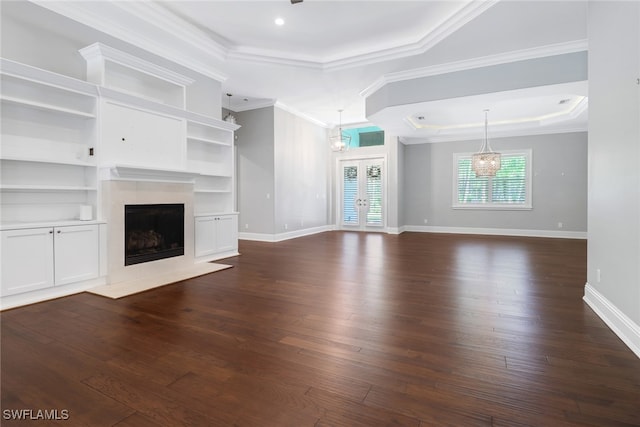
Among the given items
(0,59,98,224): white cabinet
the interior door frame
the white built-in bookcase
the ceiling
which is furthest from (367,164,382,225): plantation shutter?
(0,59,98,224): white cabinet

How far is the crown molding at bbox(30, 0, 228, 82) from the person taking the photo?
3.73m

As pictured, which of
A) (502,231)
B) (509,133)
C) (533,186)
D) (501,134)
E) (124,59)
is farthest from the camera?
(502,231)

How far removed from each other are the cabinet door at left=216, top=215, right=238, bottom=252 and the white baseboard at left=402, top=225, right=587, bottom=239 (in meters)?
6.24

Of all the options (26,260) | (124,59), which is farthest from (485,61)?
(26,260)

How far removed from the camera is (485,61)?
523 cm

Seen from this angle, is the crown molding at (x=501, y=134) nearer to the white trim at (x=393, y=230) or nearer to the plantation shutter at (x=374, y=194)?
the plantation shutter at (x=374, y=194)

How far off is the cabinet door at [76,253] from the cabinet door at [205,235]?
1.57 meters

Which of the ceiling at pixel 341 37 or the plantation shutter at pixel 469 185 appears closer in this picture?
A: the ceiling at pixel 341 37

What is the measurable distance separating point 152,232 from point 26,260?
1.36m

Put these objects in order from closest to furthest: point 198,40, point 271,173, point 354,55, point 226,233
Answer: point 198,40 → point 354,55 → point 226,233 → point 271,173

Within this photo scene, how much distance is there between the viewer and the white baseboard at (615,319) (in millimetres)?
2232

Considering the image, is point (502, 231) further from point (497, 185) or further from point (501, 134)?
point (501, 134)

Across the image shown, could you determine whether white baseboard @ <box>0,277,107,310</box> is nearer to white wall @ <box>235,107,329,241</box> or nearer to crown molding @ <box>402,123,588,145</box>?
white wall @ <box>235,107,329,241</box>

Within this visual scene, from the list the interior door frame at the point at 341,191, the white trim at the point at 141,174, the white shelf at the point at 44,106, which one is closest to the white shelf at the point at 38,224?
the white trim at the point at 141,174
